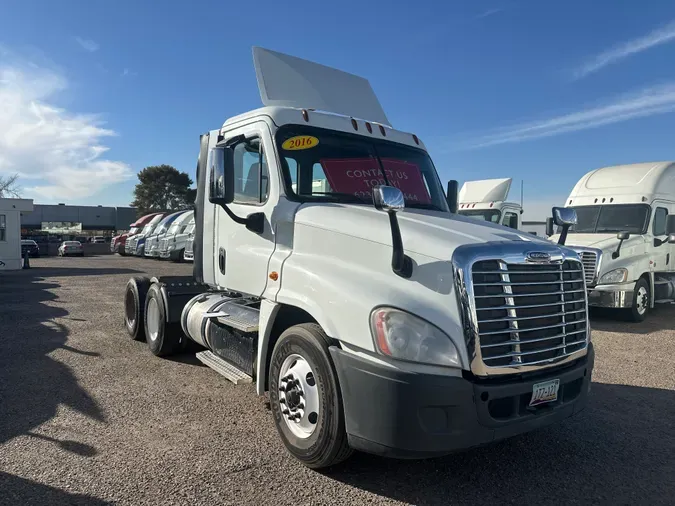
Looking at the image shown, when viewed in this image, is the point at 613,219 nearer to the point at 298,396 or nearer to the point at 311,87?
the point at 311,87

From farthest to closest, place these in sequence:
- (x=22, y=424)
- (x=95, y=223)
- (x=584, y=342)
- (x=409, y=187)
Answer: (x=95, y=223) → (x=409, y=187) → (x=22, y=424) → (x=584, y=342)

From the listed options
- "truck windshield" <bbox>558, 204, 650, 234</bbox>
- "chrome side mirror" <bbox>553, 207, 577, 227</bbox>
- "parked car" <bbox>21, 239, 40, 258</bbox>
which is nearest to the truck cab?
"truck windshield" <bbox>558, 204, 650, 234</bbox>

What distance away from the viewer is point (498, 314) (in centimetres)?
329

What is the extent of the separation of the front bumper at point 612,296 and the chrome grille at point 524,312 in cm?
698

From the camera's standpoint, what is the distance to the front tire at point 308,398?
3463mm

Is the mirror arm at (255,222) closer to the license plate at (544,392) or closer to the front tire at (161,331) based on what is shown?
the license plate at (544,392)

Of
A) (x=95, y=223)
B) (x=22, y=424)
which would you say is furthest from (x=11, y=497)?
(x=95, y=223)

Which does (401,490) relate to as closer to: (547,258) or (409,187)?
(547,258)

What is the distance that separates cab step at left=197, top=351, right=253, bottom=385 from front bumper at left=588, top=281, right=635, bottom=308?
24.9 ft

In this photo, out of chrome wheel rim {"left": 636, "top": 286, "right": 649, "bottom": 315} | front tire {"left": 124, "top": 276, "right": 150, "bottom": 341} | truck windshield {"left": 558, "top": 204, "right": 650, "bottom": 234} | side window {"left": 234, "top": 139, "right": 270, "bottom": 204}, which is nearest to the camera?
side window {"left": 234, "top": 139, "right": 270, "bottom": 204}

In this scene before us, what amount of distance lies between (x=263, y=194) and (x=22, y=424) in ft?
9.53

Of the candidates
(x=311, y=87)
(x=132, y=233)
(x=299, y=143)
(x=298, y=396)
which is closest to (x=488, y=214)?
(x=311, y=87)

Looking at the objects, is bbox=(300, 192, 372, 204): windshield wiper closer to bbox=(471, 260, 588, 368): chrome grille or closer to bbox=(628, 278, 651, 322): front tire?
bbox=(471, 260, 588, 368): chrome grille

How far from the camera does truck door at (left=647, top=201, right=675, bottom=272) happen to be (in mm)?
11062
